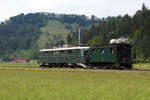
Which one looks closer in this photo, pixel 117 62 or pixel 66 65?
pixel 117 62

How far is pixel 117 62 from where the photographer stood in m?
38.8

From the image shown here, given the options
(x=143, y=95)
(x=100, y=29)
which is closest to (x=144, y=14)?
(x=100, y=29)

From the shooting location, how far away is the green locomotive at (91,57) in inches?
1543

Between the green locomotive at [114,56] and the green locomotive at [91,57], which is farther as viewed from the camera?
the green locomotive at [91,57]

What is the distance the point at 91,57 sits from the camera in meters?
43.6

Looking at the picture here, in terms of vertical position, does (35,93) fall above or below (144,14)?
below

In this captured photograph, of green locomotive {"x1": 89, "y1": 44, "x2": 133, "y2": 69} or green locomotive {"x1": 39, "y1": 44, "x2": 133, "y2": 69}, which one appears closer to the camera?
green locomotive {"x1": 89, "y1": 44, "x2": 133, "y2": 69}

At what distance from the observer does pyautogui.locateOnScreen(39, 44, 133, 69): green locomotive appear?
3919 centimetres

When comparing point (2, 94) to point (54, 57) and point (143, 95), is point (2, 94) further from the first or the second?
point (54, 57)

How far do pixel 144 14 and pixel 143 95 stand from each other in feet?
500

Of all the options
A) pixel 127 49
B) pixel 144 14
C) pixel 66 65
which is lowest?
pixel 66 65

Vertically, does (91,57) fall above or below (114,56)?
below

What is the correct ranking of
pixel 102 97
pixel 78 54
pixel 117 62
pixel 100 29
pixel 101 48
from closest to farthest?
pixel 102 97 < pixel 117 62 < pixel 101 48 < pixel 78 54 < pixel 100 29

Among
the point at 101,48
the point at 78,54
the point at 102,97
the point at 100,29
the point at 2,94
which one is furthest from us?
the point at 100,29
